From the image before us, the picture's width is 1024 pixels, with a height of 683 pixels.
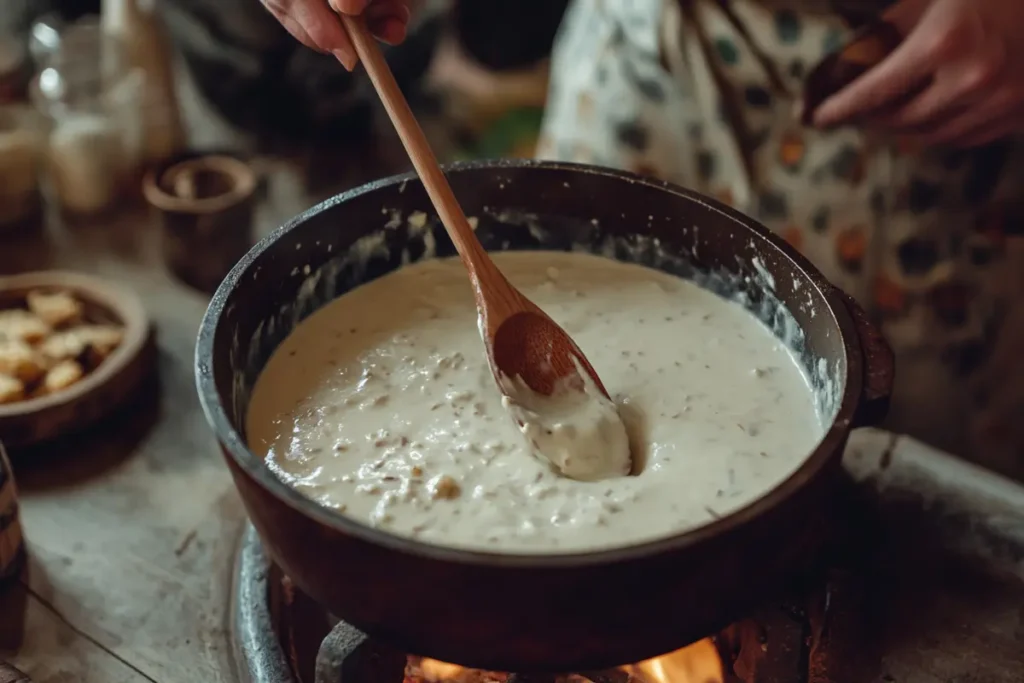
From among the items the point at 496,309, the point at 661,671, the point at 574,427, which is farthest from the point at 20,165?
the point at 661,671

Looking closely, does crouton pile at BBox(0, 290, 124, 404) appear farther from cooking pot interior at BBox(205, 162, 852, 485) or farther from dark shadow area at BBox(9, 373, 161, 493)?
cooking pot interior at BBox(205, 162, 852, 485)

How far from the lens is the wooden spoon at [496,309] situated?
40.5 inches

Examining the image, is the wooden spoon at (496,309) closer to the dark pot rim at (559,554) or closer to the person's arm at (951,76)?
the dark pot rim at (559,554)

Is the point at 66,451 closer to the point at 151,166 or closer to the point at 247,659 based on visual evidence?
the point at 247,659

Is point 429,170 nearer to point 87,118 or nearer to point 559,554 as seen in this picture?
point 559,554

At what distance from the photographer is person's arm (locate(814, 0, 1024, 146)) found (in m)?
1.22

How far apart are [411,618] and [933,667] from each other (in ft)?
1.86

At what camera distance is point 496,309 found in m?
1.03

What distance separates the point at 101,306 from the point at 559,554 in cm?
100

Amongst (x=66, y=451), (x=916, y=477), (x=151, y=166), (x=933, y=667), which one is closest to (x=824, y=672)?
(x=933, y=667)

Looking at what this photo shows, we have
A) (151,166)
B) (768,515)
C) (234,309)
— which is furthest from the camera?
(151,166)

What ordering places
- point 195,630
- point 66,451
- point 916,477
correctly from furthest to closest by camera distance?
point 66,451
point 916,477
point 195,630

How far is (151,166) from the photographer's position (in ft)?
6.32

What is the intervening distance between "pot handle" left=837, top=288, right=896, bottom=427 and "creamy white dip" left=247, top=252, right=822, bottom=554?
9cm
